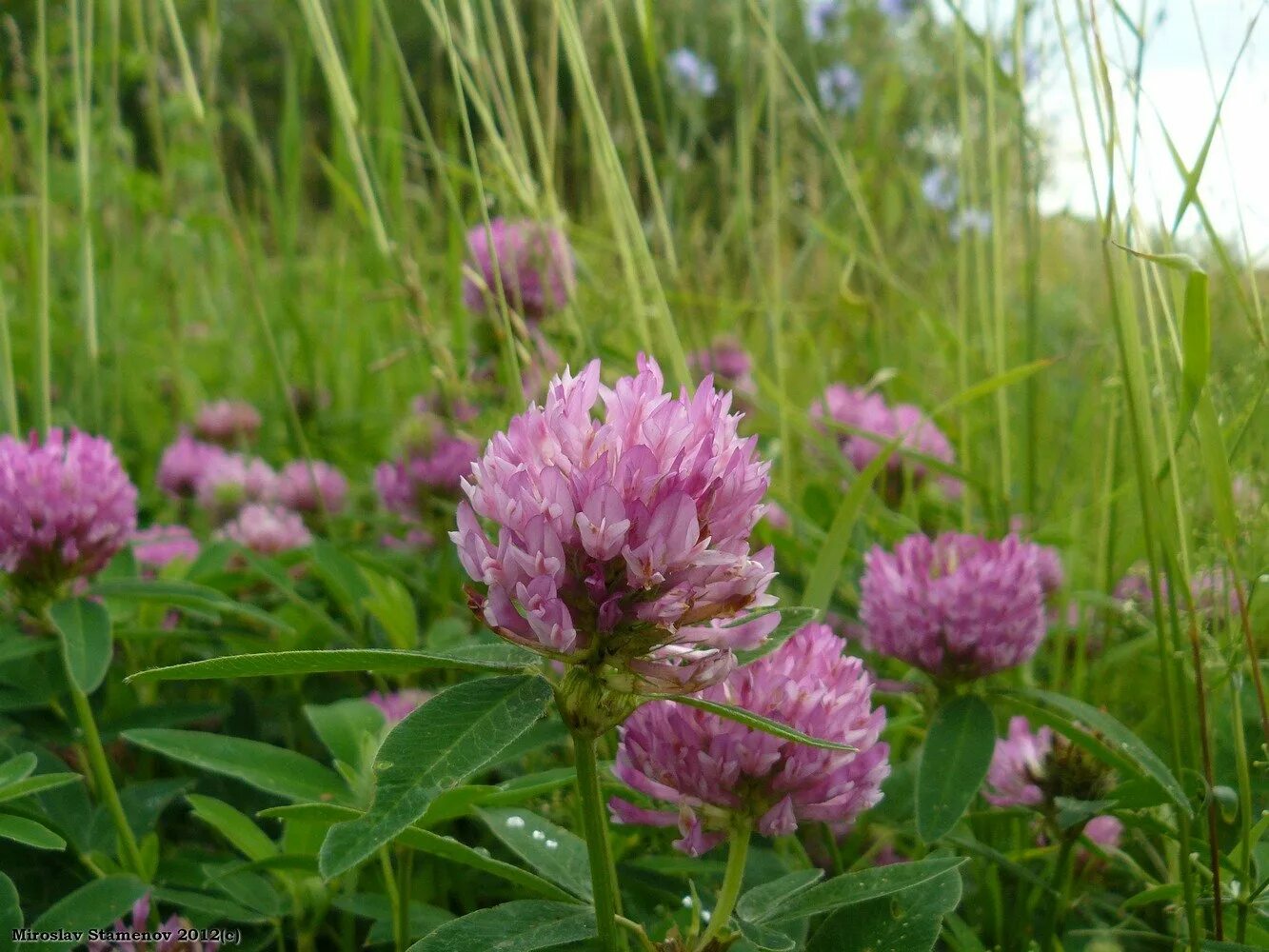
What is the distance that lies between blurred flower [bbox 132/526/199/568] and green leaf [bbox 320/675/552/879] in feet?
3.33

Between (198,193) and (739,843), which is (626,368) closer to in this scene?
(739,843)

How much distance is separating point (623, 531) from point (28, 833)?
0.46 meters

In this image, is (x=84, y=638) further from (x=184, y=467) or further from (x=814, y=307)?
(x=814, y=307)

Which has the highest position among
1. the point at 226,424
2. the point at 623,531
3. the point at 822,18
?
the point at 822,18

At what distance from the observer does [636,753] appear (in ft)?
2.53

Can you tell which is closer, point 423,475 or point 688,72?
point 423,475

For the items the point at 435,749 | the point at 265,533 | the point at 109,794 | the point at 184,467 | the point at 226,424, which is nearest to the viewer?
the point at 435,749

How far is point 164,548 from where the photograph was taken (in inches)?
65.1

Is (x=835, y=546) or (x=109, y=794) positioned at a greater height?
(x=835, y=546)

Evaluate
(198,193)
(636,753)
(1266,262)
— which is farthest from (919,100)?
(198,193)

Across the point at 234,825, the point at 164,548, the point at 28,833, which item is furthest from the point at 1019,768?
the point at 164,548

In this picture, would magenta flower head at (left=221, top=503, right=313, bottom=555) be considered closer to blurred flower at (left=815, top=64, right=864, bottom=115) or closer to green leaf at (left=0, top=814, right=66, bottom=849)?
green leaf at (left=0, top=814, right=66, bottom=849)

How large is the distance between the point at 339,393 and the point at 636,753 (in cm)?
206

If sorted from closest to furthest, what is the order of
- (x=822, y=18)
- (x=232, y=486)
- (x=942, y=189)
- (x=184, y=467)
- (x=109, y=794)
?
(x=109, y=794) < (x=232, y=486) < (x=184, y=467) < (x=942, y=189) < (x=822, y=18)
